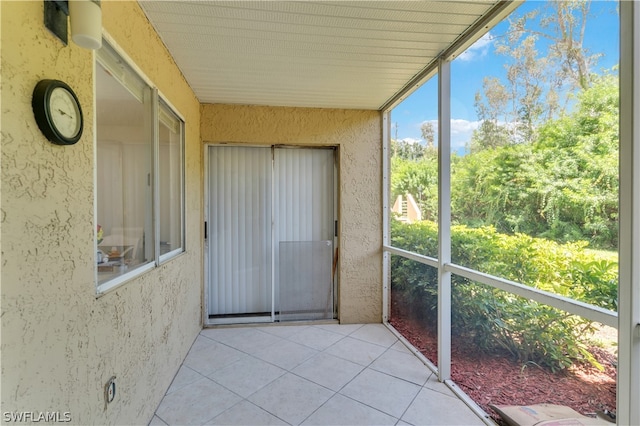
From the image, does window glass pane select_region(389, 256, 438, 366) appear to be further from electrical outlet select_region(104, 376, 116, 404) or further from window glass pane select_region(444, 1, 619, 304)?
electrical outlet select_region(104, 376, 116, 404)

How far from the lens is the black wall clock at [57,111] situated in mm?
993

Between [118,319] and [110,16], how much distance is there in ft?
5.13

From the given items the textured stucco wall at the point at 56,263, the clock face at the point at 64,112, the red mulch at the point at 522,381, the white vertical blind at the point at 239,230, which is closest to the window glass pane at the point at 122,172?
the textured stucco wall at the point at 56,263

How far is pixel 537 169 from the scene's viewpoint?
1.83m

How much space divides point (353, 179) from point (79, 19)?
2.98 m

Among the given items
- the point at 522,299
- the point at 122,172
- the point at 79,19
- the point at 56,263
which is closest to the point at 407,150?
the point at 522,299

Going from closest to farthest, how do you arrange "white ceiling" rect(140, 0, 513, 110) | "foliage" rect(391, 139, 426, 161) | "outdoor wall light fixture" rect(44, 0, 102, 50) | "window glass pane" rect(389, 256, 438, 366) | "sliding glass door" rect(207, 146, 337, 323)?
"outdoor wall light fixture" rect(44, 0, 102, 50) → "white ceiling" rect(140, 0, 513, 110) → "window glass pane" rect(389, 256, 438, 366) → "foliage" rect(391, 139, 426, 161) → "sliding glass door" rect(207, 146, 337, 323)

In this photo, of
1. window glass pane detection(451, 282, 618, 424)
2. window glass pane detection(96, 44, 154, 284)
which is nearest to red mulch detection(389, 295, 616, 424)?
window glass pane detection(451, 282, 618, 424)

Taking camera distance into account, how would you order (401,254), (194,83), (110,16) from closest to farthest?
(110,16) < (194,83) < (401,254)

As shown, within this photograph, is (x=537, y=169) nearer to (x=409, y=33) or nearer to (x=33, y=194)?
(x=409, y=33)

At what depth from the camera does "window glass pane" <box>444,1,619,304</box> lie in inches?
56.5

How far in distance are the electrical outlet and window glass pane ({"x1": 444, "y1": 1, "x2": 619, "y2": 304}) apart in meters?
2.48

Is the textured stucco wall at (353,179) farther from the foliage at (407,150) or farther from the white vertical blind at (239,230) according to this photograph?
the white vertical blind at (239,230)

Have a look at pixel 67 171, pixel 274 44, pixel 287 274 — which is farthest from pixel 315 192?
pixel 67 171
